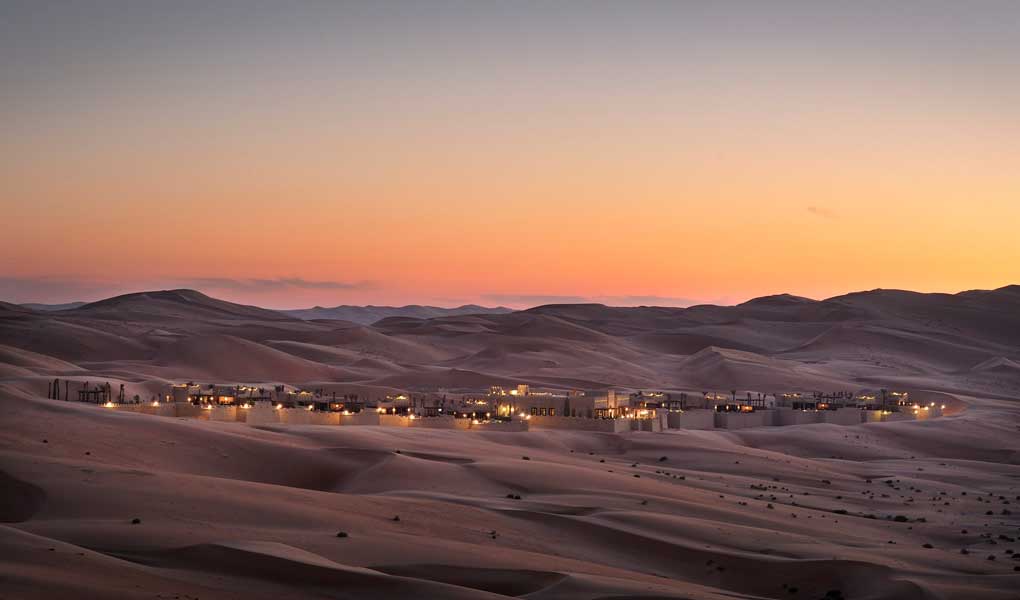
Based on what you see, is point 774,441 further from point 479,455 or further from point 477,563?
point 477,563

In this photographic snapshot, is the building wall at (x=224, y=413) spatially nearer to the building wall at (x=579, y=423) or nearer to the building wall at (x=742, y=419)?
the building wall at (x=579, y=423)

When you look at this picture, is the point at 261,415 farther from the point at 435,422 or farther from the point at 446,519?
the point at 446,519

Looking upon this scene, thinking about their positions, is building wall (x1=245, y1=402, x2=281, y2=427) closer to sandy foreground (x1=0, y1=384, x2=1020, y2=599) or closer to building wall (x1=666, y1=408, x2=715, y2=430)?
sandy foreground (x1=0, y1=384, x2=1020, y2=599)

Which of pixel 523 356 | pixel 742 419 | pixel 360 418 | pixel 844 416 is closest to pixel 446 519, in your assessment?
pixel 360 418

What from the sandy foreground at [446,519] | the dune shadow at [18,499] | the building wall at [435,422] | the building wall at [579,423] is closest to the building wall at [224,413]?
the building wall at [435,422]

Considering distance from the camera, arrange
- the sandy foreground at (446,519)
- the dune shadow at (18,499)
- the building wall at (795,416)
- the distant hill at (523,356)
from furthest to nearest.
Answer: the distant hill at (523,356) → the building wall at (795,416) → the dune shadow at (18,499) → the sandy foreground at (446,519)

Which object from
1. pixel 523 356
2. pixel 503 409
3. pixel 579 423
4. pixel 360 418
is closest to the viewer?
pixel 579 423

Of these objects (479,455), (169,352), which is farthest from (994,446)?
(169,352)
